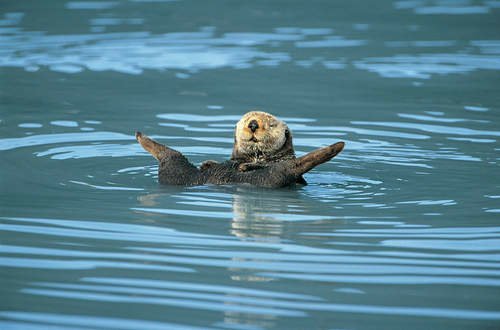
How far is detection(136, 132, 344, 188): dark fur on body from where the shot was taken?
659cm

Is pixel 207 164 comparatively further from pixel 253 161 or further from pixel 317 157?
pixel 317 157

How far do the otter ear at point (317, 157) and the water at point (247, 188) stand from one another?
10.4 inches

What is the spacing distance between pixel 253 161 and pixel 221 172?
0.65 meters

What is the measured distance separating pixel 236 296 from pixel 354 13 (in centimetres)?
1386

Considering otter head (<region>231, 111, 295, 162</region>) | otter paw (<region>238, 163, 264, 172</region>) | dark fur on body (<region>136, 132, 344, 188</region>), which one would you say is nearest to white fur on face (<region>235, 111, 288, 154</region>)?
otter head (<region>231, 111, 295, 162</region>)

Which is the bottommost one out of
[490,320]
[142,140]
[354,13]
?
[490,320]

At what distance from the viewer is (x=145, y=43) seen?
50.3 feet

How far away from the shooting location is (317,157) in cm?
621

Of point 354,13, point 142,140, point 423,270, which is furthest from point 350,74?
point 423,270

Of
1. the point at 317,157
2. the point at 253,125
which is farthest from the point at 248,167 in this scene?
the point at 317,157

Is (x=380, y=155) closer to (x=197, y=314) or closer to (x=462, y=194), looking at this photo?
(x=462, y=194)

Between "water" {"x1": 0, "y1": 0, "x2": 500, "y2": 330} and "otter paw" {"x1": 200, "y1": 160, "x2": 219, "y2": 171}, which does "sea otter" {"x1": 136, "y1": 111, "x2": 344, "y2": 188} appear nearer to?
"otter paw" {"x1": 200, "y1": 160, "x2": 219, "y2": 171}

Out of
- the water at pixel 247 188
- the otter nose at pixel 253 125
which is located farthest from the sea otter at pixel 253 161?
the water at pixel 247 188

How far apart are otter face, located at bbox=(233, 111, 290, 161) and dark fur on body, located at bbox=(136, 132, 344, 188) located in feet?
0.88
